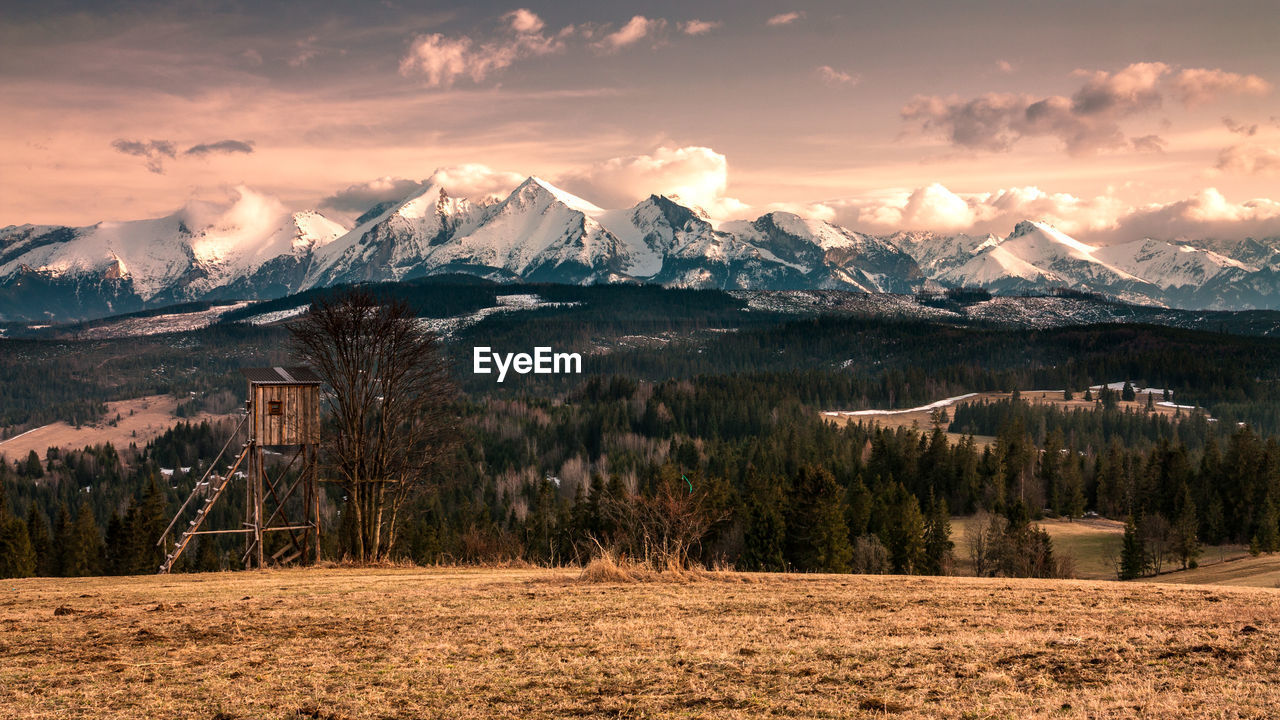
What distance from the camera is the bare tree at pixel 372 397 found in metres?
41.5

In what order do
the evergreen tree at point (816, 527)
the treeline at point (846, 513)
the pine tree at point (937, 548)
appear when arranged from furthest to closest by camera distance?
the pine tree at point (937, 548) < the evergreen tree at point (816, 527) < the treeline at point (846, 513)

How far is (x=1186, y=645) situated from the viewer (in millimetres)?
15969

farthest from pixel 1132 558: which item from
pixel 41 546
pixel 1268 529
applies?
pixel 41 546

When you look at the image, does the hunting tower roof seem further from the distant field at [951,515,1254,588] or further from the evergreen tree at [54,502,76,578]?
the distant field at [951,515,1254,588]

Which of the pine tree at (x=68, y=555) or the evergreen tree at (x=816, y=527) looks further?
the pine tree at (x=68, y=555)

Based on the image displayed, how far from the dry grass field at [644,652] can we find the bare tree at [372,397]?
1669cm

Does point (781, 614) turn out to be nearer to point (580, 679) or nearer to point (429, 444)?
point (580, 679)

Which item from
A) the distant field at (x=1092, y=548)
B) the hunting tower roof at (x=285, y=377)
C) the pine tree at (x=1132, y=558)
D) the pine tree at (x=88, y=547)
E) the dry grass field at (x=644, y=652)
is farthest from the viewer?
the distant field at (x=1092, y=548)

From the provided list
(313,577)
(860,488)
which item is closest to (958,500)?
(860,488)

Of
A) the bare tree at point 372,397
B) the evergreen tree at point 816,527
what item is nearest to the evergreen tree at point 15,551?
the bare tree at point 372,397

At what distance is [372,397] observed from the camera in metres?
A: 42.2

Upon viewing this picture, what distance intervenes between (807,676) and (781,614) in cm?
595

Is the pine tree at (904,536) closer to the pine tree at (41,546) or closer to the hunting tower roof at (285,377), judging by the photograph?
the hunting tower roof at (285,377)

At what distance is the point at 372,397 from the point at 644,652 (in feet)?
94.0
